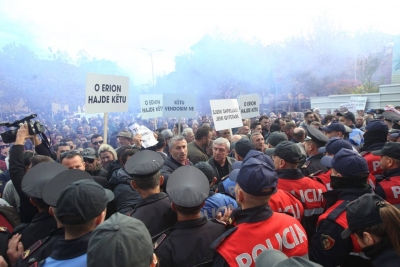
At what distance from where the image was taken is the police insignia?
2.48 metres

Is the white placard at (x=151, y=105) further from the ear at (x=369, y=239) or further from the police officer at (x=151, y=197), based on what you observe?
the ear at (x=369, y=239)

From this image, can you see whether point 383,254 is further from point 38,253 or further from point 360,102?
point 360,102

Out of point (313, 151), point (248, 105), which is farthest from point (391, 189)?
point (248, 105)

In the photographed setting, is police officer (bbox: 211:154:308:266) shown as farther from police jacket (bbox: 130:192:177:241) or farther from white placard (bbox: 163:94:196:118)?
white placard (bbox: 163:94:196:118)

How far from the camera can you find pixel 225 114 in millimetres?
7648

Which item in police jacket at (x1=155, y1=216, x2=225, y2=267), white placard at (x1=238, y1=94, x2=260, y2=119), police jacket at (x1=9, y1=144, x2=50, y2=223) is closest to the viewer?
police jacket at (x1=155, y1=216, x2=225, y2=267)

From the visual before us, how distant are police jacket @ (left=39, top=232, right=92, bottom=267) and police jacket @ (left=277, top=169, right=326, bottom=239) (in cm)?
210

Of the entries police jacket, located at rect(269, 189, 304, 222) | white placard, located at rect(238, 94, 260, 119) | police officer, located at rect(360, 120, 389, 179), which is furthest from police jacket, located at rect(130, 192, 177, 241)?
white placard, located at rect(238, 94, 260, 119)

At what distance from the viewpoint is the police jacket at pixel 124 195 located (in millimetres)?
3516

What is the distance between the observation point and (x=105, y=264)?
4.89 feet

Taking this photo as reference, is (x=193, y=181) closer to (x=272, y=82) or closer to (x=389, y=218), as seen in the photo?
(x=389, y=218)

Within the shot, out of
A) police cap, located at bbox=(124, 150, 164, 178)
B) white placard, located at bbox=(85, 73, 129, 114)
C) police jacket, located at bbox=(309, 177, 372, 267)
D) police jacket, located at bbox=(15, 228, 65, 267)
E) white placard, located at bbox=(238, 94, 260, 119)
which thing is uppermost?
white placard, located at bbox=(85, 73, 129, 114)

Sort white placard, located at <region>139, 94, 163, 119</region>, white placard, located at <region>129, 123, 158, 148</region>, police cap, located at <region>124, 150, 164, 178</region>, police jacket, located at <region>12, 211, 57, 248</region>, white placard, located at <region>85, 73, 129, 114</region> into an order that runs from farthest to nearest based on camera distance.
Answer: white placard, located at <region>139, 94, 163, 119</region> → white placard, located at <region>129, 123, 158, 148</region> → white placard, located at <region>85, 73, 129, 114</region> → police cap, located at <region>124, 150, 164, 178</region> → police jacket, located at <region>12, 211, 57, 248</region>

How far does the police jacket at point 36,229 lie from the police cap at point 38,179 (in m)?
0.18
